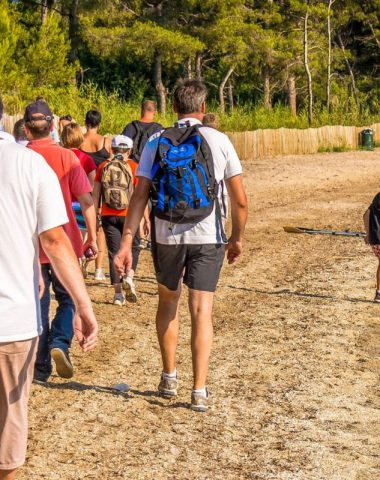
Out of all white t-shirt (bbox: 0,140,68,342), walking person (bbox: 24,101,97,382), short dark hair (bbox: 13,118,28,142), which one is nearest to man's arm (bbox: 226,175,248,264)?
walking person (bbox: 24,101,97,382)

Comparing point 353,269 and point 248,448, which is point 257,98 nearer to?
point 353,269

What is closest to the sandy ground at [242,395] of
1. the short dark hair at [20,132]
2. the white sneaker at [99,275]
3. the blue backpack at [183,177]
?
the white sneaker at [99,275]

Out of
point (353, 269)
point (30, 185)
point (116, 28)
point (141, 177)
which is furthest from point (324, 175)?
point (30, 185)

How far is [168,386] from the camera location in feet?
23.9

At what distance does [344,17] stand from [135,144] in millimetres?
43473

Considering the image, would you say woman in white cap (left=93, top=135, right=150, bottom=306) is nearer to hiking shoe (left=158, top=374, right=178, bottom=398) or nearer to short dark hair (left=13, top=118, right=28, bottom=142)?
short dark hair (left=13, top=118, right=28, bottom=142)

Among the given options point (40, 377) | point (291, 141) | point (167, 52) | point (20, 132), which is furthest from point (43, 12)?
point (40, 377)

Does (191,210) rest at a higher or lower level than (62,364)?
higher

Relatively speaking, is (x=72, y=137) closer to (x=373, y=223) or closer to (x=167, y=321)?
(x=373, y=223)

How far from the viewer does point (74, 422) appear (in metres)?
6.70

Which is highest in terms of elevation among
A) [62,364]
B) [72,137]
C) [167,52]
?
[167,52]

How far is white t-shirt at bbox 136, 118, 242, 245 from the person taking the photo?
6672 mm

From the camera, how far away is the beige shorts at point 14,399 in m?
4.20

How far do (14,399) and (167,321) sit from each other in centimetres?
287
